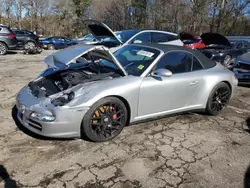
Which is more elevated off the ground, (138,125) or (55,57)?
Result: (55,57)

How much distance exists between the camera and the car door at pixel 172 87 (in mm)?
3580

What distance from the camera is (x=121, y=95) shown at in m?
3.30

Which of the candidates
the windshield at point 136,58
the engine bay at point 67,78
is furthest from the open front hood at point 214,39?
the engine bay at point 67,78

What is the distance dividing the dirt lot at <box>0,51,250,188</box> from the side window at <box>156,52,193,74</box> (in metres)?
0.98

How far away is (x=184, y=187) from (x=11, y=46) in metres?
12.6

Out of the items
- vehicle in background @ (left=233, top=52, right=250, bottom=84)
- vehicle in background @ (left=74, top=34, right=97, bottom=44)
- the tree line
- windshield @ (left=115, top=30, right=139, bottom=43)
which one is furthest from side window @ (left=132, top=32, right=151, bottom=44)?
the tree line

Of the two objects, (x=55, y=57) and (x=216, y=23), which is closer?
(x=55, y=57)

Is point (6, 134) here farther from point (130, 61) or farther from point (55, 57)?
point (130, 61)

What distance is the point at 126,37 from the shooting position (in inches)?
310

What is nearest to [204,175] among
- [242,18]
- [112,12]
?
[242,18]

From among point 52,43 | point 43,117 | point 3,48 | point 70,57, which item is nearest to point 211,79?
point 70,57

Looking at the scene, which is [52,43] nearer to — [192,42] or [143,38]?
[192,42]

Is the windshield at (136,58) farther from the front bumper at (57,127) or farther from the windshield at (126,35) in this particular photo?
the windshield at (126,35)

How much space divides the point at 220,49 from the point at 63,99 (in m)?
9.30
